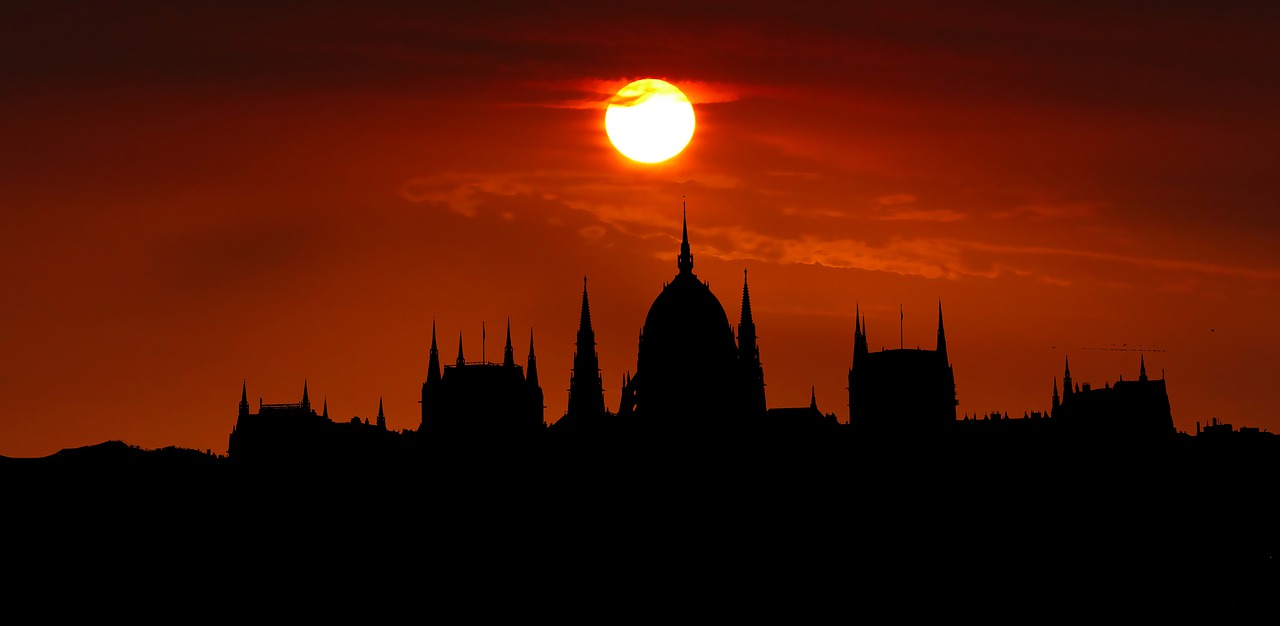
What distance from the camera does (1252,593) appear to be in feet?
604

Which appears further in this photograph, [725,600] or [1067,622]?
[725,600]

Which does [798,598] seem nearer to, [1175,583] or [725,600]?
[725,600]

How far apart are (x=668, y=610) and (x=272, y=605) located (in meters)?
37.1

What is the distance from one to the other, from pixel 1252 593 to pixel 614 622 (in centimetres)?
5751

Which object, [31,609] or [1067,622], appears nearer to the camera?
A: [1067,622]

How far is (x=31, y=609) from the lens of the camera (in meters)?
190

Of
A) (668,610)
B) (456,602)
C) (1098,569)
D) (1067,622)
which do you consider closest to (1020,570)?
(1098,569)

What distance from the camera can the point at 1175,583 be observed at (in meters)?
190

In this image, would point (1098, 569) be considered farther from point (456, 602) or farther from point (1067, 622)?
point (456, 602)

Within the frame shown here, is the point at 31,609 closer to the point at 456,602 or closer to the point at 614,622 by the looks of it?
the point at 456,602

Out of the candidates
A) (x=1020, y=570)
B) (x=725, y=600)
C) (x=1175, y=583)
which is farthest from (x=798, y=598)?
(x=1175, y=583)

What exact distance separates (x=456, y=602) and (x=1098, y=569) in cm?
6102

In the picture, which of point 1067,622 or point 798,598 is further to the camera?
point 798,598

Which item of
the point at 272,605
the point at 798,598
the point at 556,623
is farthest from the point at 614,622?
the point at 272,605
